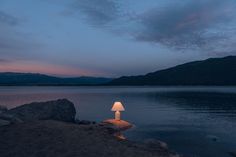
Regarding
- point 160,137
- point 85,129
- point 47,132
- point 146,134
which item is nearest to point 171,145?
point 160,137

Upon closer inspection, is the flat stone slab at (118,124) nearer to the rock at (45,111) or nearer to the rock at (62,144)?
the rock at (45,111)

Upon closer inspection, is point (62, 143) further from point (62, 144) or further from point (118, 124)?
point (118, 124)

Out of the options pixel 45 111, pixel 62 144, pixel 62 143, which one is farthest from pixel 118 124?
pixel 62 144

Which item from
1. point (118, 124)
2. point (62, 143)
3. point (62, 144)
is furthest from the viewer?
point (118, 124)

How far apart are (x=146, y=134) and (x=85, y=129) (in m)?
12.4

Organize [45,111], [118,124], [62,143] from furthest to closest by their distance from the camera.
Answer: [45,111] → [118,124] → [62,143]

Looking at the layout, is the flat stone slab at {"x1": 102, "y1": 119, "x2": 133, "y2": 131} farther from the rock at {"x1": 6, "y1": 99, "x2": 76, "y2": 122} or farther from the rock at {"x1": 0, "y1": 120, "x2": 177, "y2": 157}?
the rock at {"x1": 0, "y1": 120, "x2": 177, "y2": 157}

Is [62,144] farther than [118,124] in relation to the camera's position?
No

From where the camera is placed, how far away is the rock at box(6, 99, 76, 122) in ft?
75.9

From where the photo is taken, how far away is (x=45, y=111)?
24.6 meters

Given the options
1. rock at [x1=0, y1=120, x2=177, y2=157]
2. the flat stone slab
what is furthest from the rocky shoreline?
the flat stone slab

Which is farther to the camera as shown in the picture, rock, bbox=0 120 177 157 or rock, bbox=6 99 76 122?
rock, bbox=6 99 76 122

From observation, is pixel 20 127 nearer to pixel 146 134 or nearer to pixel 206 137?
pixel 146 134

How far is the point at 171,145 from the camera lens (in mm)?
21281
